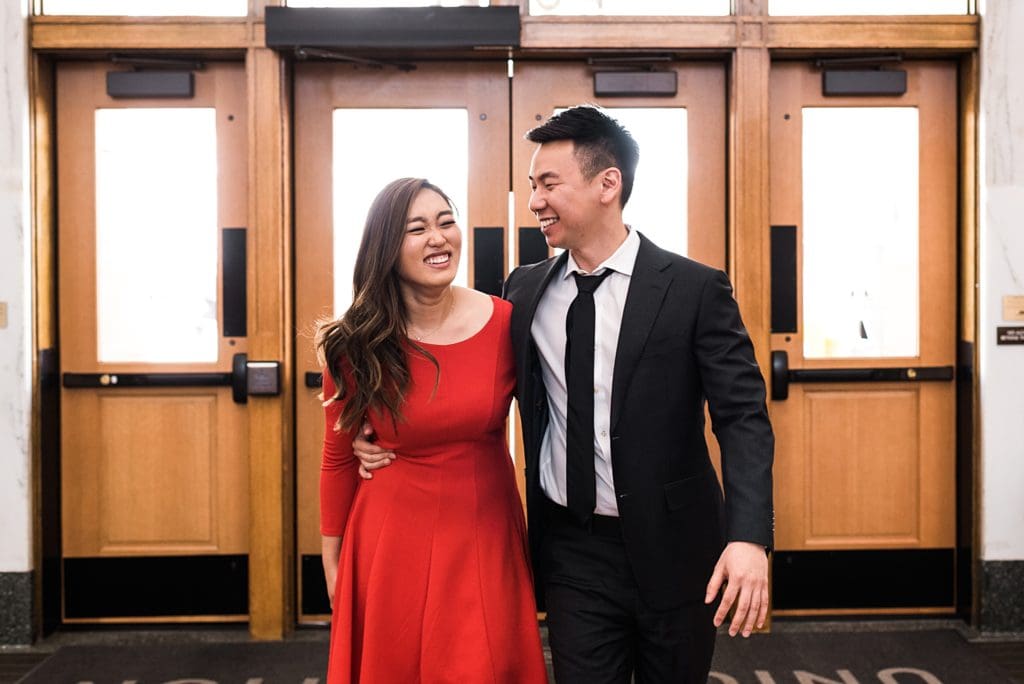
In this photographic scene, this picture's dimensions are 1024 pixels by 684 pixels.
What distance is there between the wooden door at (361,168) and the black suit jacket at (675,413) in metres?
1.94

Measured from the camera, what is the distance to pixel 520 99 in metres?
3.73

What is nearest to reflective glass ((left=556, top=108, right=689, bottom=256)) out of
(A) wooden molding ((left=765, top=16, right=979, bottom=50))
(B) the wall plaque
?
(A) wooden molding ((left=765, top=16, right=979, bottom=50))

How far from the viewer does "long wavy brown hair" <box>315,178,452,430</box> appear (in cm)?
188

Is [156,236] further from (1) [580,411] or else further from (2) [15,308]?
(1) [580,411]

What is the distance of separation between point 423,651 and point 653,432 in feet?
2.16

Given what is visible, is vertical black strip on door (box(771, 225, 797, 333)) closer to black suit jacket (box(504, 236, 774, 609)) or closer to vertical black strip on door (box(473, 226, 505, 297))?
vertical black strip on door (box(473, 226, 505, 297))

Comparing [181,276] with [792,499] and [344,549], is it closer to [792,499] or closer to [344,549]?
[344,549]

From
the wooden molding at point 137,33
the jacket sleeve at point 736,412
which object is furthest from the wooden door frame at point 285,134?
the jacket sleeve at point 736,412

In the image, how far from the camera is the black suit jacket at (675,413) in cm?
179

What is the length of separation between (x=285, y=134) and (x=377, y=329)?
203 centimetres

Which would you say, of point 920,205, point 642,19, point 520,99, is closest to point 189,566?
point 520,99

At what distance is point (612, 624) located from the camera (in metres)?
1.88

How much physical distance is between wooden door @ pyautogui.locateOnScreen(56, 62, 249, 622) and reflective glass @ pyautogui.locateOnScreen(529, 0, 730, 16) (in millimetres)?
1295

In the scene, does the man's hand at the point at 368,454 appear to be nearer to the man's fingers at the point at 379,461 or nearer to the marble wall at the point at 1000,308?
the man's fingers at the point at 379,461
